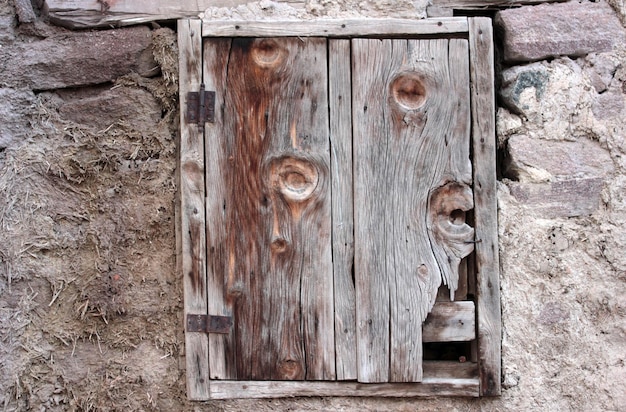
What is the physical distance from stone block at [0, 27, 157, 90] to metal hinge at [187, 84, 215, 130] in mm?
272

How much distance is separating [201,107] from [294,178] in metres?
0.41

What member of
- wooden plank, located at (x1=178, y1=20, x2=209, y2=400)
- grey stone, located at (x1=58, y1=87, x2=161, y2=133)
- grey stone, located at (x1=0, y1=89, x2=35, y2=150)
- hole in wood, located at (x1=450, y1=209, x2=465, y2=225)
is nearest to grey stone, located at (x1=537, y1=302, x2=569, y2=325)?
hole in wood, located at (x1=450, y1=209, x2=465, y2=225)

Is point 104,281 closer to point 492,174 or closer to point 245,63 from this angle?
point 245,63

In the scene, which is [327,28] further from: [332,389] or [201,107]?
[332,389]

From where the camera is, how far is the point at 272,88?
2312 mm

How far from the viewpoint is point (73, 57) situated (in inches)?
93.1

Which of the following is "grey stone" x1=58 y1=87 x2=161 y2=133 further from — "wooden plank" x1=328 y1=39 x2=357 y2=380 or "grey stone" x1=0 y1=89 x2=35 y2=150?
"wooden plank" x1=328 y1=39 x2=357 y2=380

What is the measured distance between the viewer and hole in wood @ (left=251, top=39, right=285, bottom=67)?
2.32 m

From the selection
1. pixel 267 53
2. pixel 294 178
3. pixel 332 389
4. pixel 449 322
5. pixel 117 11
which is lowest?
pixel 332 389

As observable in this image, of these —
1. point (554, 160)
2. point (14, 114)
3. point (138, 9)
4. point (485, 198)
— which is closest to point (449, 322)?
point (485, 198)

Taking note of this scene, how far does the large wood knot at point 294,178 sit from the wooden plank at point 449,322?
24.4 inches

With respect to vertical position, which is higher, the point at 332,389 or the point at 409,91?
the point at 409,91

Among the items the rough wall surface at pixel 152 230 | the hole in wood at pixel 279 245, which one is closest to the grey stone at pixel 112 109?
the rough wall surface at pixel 152 230

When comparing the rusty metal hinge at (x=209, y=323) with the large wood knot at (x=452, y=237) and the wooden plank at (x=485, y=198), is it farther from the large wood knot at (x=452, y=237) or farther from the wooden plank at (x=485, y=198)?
the wooden plank at (x=485, y=198)
